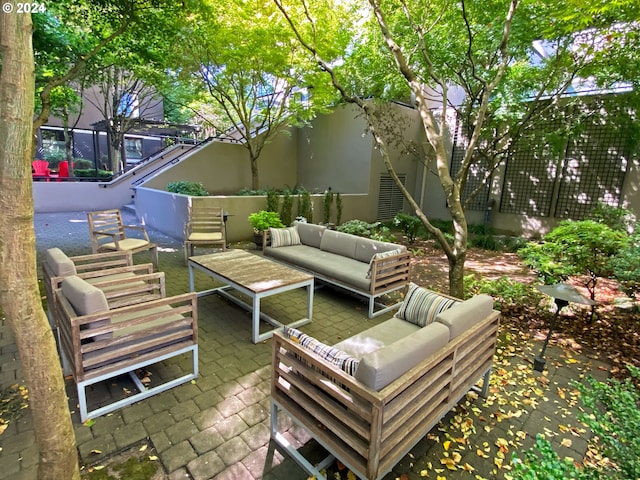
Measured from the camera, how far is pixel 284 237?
6.21m

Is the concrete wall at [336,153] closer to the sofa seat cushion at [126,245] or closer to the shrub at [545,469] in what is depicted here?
the sofa seat cushion at [126,245]

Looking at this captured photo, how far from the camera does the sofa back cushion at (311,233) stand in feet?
20.4

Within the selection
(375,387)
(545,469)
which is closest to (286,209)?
(375,387)

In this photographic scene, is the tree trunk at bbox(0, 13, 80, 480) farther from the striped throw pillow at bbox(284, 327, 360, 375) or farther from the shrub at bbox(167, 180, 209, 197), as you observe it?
the shrub at bbox(167, 180, 209, 197)

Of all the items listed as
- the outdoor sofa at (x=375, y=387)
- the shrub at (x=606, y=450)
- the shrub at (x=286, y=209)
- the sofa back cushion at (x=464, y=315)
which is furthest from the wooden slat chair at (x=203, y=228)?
the shrub at (x=606, y=450)

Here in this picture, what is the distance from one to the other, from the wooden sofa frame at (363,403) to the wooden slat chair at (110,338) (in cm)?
105

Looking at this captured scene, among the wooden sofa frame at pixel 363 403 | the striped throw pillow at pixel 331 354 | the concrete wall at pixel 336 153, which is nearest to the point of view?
the wooden sofa frame at pixel 363 403

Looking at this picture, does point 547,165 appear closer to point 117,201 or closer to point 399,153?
point 399,153

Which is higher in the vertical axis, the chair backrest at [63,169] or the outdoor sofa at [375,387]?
the chair backrest at [63,169]

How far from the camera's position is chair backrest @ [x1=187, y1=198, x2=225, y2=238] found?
6.69 m

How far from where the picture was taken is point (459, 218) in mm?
4273

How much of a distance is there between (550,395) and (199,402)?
10.2ft

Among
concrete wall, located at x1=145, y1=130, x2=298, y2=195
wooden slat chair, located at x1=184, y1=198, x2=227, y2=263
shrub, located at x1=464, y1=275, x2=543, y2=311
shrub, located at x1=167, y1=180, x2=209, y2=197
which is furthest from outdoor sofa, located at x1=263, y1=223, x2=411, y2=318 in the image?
concrete wall, located at x1=145, y1=130, x2=298, y2=195

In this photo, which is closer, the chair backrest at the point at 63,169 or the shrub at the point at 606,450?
the shrub at the point at 606,450
